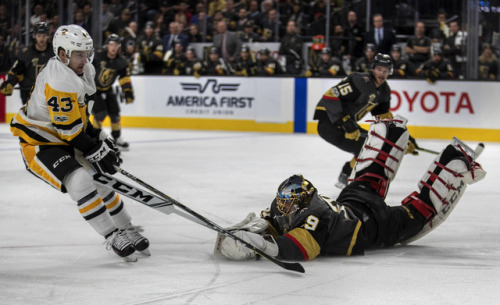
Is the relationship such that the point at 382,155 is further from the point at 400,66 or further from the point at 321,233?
the point at 400,66

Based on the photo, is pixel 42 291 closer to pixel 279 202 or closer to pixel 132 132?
pixel 279 202

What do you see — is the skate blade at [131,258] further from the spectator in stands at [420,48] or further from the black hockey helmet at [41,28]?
the spectator in stands at [420,48]

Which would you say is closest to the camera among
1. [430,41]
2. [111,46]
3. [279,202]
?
[279,202]

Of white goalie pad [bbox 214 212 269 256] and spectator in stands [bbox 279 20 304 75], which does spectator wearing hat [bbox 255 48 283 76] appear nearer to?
spectator in stands [bbox 279 20 304 75]

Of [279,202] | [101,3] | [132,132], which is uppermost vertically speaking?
[101,3]

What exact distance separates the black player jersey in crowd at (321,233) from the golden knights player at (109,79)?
5.51m

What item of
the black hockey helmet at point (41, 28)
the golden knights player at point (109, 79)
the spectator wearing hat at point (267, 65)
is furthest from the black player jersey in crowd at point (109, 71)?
the spectator wearing hat at point (267, 65)

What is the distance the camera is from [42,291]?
334cm

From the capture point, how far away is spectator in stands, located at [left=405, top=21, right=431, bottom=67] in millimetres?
11266

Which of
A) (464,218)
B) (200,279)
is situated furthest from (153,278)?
(464,218)

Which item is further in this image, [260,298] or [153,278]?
[153,278]

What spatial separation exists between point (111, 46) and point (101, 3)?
414cm

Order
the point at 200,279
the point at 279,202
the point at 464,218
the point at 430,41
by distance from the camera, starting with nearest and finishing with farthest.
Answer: the point at 200,279 < the point at 279,202 < the point at 464,218 < the point at 430,41

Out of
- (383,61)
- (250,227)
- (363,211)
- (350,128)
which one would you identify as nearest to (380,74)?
(383,61)
